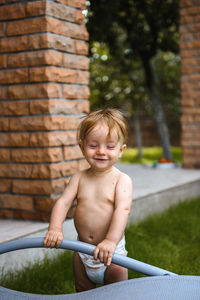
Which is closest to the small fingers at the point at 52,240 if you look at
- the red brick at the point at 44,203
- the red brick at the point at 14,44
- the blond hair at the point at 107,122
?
the blond hair at the point at 107,122

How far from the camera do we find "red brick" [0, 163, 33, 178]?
2891 mm

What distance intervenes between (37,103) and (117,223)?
52.3 inches

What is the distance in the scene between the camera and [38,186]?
2859mm

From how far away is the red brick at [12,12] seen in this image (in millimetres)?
2828

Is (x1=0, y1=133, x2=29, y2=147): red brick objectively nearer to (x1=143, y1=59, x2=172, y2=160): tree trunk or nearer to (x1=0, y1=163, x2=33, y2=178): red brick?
(x1=0, y1=163, x2=33, y2=178): red brick

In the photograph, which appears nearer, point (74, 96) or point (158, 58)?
point (74, 96)

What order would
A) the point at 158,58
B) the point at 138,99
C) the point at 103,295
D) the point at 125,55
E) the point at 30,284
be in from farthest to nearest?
the point at 158,58 → the point at 138,99 → the point at 125,55 → the point at 30,284 → the point at 103,295

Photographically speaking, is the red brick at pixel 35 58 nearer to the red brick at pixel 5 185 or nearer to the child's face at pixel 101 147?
the red brick at pixel 5 185

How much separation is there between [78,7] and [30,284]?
6.36ft

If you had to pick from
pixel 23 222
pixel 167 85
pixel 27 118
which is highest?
pixel 167 85

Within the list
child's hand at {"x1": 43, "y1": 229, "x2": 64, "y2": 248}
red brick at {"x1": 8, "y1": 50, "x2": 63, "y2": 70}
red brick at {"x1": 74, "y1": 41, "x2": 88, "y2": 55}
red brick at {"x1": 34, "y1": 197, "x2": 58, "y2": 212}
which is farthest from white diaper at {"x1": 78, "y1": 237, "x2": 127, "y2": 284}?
red brick at {"x1": 74, "y1": 41, "x2": 88, "y2": 55}

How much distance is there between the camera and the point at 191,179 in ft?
15.4

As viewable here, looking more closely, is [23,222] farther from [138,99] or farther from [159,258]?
[138,99]

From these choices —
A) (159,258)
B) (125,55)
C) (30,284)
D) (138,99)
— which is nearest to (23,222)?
(30,284)
